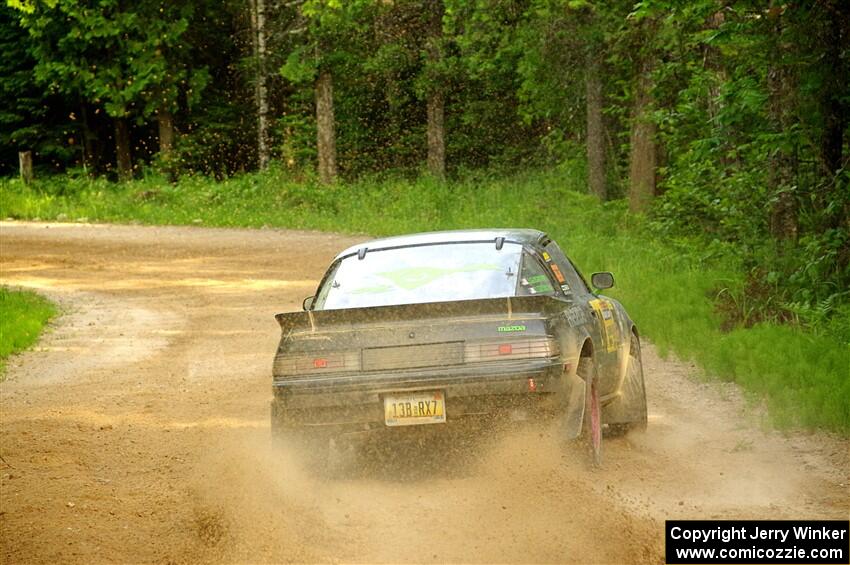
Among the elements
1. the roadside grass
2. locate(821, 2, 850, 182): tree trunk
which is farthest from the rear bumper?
locate(821, 2, 850, 182): tree trunk

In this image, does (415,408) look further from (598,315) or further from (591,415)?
(598,315)

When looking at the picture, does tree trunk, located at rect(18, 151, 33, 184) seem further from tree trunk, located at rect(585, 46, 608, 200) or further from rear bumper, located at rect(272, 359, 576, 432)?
rear bumper, located at rect(272, 359, 576, 432)

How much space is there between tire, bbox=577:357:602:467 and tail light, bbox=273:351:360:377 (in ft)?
4.47

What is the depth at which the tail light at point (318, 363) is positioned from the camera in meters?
7.77

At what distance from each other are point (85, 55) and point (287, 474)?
1501 inches

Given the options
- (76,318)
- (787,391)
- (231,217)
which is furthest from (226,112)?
(787,391)

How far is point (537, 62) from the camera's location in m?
29.5

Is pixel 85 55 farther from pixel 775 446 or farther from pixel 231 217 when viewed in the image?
pixel 775 446

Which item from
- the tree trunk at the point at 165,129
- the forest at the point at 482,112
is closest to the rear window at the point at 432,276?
the forest at the point at 482,112

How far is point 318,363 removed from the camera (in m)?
7.83

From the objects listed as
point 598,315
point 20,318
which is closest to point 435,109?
point 20,318

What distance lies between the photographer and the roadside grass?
36.3 feet

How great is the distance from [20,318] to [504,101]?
2766cm

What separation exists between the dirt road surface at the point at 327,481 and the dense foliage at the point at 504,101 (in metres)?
2.89
